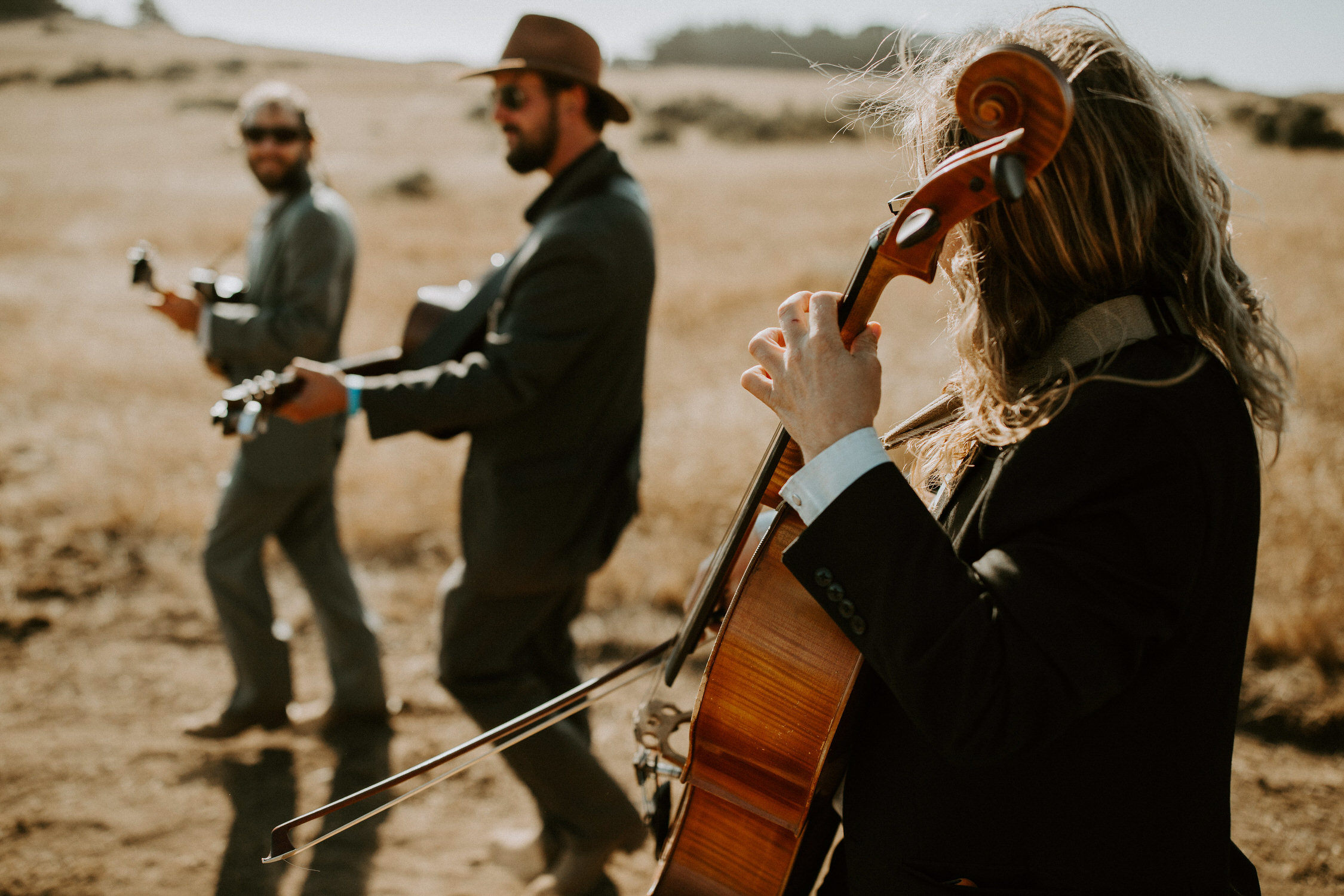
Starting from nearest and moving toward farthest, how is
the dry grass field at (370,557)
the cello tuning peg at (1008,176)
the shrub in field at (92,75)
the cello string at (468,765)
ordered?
the cello tuning peg at (1008,176)
the cello string at (468,765)
the dry grass field at (370,557)
the shrub in field at (92,75)

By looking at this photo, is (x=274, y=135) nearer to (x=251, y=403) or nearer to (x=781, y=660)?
(x=251, y=403)

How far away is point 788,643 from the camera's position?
4.40ft

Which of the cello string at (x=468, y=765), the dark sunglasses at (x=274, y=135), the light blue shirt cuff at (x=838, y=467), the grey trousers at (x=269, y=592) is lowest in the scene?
the grey trousers at (x=269, y=592)

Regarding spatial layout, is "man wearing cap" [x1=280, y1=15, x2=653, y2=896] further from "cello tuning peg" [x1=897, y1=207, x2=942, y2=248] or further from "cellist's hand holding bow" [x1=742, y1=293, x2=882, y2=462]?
"cello tuning peg" [x1=897, y1=207, x2=942, y2=248]

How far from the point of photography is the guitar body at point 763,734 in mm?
1326

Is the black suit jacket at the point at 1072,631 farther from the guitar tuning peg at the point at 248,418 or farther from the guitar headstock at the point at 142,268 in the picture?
the guitar headstock at the point at 142,268

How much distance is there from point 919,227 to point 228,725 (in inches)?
130

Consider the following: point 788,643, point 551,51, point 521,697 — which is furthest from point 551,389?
point 788,643

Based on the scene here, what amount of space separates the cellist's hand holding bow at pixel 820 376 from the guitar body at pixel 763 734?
19 centimetres

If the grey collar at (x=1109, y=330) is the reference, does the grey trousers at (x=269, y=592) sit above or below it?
below

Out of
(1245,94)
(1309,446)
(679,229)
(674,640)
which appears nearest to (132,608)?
(674,640)

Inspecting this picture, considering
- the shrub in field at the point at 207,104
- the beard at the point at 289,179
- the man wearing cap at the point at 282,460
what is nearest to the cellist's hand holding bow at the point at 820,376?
the man wearing cap at the point at 282,460

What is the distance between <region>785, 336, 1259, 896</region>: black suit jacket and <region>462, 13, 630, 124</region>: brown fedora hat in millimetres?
2032

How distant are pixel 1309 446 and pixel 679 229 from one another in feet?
35.1
